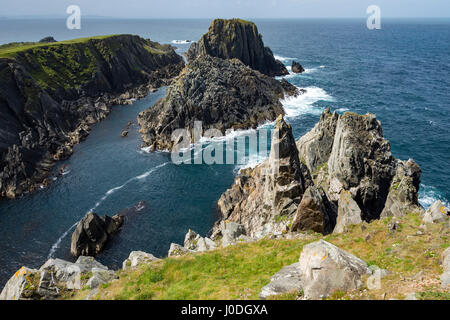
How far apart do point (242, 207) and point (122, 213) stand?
25.5 meters

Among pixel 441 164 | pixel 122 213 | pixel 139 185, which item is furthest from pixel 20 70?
pixel 441 164

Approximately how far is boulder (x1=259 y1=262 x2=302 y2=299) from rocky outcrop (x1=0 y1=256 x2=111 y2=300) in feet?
48.5

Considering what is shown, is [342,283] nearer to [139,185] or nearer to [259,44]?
[139,185]

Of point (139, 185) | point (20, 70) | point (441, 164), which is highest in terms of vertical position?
point (20, 70)

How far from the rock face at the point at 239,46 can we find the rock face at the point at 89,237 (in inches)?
4704

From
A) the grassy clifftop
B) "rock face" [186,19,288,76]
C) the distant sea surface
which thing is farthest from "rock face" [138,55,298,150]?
the grassy clifftop

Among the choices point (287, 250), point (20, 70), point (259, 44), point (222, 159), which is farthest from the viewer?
point (259, 44)

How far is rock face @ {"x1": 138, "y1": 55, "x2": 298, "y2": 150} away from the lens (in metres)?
90.5

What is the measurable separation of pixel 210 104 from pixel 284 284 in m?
81.3

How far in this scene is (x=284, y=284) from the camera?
57.5 feet

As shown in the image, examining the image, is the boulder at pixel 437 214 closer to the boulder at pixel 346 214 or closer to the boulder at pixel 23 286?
the boulder at pixel 346 214

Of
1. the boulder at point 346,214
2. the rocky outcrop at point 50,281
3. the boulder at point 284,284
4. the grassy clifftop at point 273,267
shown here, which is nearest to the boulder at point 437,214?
the grassy clifftop at point 273,267
